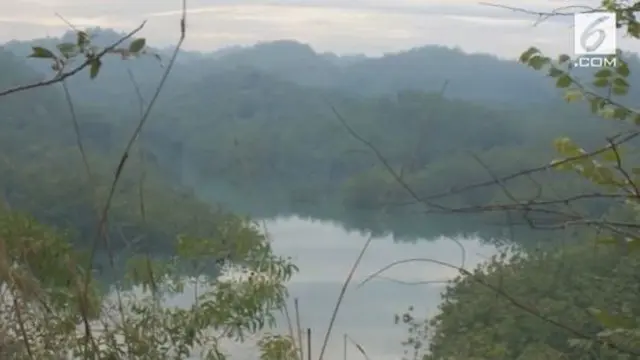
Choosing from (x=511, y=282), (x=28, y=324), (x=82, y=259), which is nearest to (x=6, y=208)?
(x=28, y=324)

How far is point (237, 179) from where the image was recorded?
1145 mm

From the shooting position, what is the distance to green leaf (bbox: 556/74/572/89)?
2.73 feet

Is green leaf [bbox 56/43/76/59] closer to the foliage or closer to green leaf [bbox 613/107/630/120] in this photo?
the foliage

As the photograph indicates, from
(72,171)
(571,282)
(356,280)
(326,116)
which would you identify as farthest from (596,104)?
(571,282)

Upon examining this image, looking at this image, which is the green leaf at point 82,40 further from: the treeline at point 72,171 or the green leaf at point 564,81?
the green leaf at point 564,81

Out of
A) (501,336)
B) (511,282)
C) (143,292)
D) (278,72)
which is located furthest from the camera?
(511,282)

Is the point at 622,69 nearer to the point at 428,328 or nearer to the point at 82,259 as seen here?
the point at 82,259

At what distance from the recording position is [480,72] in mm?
3600

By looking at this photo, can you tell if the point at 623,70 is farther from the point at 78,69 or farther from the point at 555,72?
the point at 78,69

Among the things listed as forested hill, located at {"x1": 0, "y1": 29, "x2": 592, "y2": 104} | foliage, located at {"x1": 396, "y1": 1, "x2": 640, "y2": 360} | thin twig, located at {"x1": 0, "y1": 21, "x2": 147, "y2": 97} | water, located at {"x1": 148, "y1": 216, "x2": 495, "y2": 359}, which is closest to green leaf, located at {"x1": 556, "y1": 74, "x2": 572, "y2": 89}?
foliage, located at {"x1": 396, "y1": 1, "x2": 640, "y2": 360}

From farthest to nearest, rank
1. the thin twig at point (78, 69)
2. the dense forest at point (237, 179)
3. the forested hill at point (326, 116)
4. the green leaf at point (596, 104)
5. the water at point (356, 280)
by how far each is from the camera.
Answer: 1. the water at point (356, 280)
2. the forested hill at point (326, 116)
3. the green leaf at point (596, 104)
4. the dense forest at point (237, 179)
5. the thin twig at point (78, 69)

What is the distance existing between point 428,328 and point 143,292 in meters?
5.86

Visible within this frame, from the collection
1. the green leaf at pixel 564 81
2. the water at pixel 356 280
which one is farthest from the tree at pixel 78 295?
the green leaf at pixel 564 81

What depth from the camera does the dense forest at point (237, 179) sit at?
0.67 m
